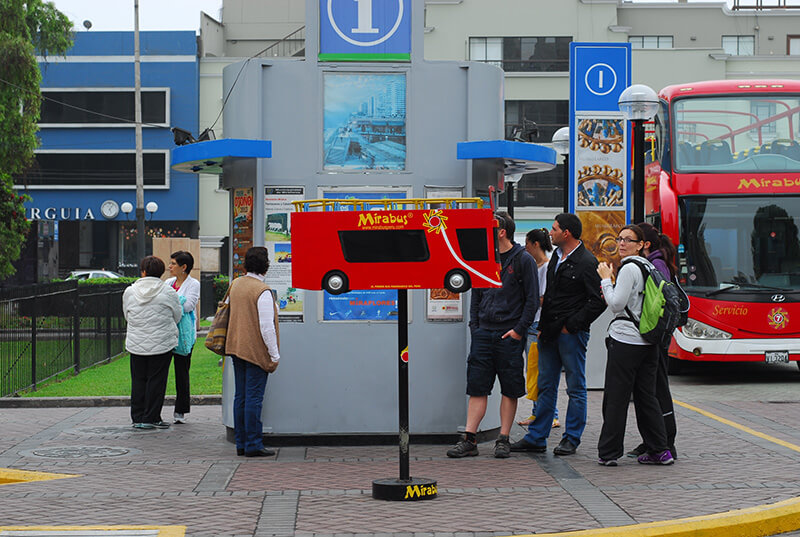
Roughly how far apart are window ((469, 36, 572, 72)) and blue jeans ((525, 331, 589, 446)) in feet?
137

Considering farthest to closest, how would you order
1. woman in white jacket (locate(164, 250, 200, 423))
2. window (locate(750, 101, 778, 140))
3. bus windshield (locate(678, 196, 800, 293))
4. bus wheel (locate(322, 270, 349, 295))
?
window (locate(750, 101, 778, 140)) < bus windshield (locate(678, 196, 800, 293)) < woman in white jacket (locate(164, 250, 200, 423)) < bus wheel (locate(322, 270, 349, 295))

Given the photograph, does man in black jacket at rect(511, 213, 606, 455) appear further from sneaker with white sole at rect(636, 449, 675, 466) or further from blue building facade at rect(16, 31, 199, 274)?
blue building facade at rect(16, 31, 199, 274)

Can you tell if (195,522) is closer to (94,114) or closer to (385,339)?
(385,339)

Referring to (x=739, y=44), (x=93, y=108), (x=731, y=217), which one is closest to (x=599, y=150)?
(x=731, y=217)

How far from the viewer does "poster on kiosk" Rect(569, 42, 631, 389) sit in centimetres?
1528

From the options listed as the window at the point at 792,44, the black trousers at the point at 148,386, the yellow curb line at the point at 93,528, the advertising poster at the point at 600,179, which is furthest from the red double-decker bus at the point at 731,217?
the window at the point at 792,44

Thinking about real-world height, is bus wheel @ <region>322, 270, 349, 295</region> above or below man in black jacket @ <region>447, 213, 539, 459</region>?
above

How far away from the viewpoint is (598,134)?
15352 millimetres

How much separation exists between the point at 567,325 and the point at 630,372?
2.28 feet

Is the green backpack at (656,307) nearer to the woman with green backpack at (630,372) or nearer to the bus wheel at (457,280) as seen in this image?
the woman with green backpack at (630,372)

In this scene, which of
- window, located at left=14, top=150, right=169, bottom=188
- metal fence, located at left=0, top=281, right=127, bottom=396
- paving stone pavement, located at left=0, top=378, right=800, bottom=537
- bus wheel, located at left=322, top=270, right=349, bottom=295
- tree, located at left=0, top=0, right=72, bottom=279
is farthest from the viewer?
window, located at left=14, top=150, right=169, bottom=188

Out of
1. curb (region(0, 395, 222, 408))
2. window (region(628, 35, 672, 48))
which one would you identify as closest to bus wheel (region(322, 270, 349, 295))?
curb (region(0, 395, 222, 408))

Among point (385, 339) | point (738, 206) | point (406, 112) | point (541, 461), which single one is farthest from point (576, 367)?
point (738, 206)

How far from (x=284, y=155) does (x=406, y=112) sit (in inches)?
44.9
